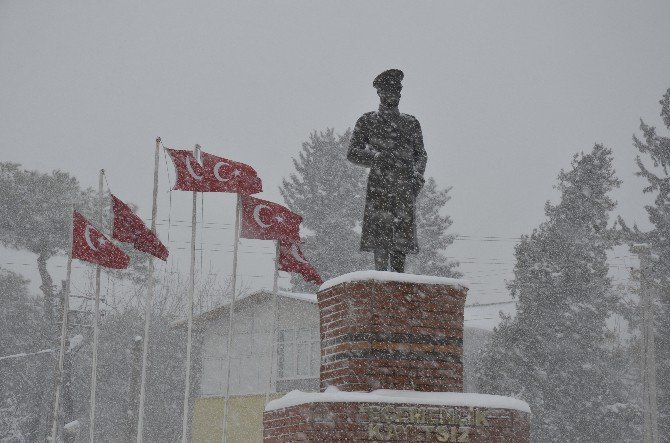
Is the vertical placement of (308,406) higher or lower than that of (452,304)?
lower

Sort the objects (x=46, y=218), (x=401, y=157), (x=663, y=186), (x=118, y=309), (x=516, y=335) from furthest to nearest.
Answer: (x=118, y=309)
(x=46, y=218)
(x=663, y=186)
(x=516, y=335)
(x=401, y=157)

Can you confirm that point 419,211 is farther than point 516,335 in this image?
Yes

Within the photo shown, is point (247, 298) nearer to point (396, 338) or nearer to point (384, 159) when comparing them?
point (384, 159)

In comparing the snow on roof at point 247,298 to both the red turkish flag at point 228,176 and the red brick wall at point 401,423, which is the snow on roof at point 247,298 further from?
the red brick wall at point 401,423

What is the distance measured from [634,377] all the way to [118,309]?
25238 mm

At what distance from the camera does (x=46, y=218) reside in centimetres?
3506

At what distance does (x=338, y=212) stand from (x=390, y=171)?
3142cm

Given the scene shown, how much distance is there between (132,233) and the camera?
1436 centimetres

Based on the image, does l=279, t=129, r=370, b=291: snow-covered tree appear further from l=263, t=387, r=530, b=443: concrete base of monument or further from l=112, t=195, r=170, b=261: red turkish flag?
l=263, t=387, r=530, b=443: concrete base of monument

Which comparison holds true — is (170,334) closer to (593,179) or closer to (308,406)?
(593,179)

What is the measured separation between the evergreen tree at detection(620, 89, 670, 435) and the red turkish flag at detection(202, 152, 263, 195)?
1704cm

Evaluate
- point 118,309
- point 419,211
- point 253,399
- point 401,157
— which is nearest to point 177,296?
point 118,309

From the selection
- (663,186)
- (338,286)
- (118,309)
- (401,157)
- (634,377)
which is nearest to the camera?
(338,286)

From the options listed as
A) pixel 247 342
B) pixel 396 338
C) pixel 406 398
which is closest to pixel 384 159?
pixel 396 338
